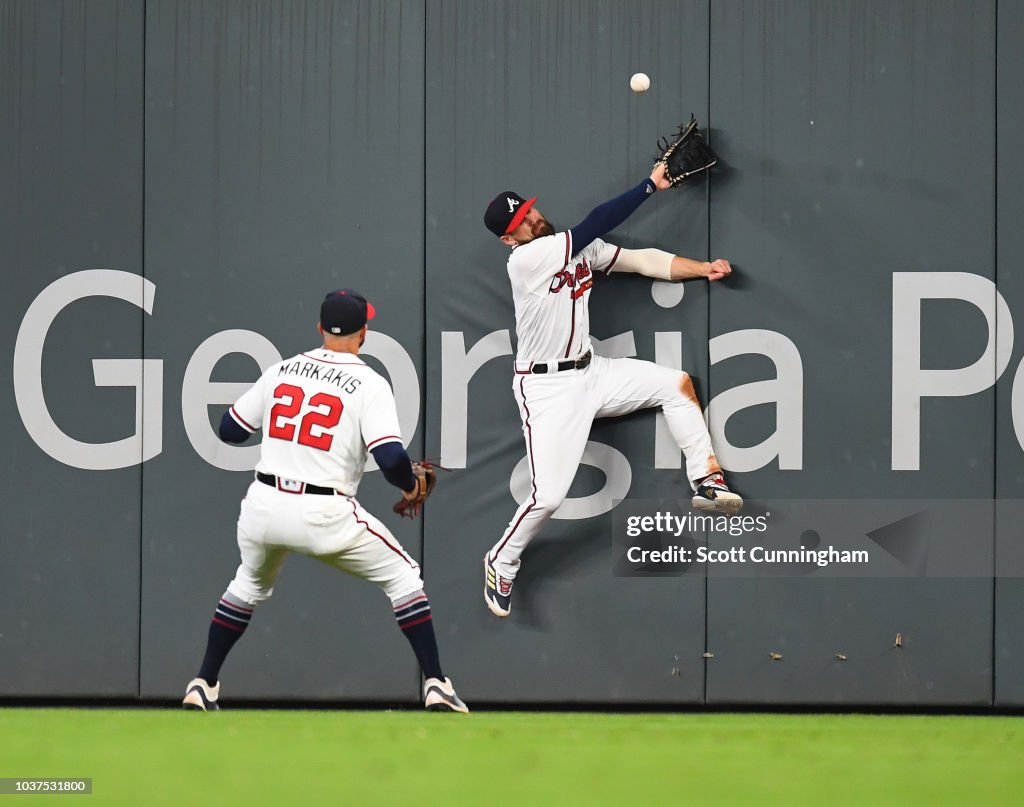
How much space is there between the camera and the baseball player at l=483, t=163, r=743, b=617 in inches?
234

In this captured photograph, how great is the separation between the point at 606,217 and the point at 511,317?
78cm

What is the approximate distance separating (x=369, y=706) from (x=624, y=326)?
2.42 meters

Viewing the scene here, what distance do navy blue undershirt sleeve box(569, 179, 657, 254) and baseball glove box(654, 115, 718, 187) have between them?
198 mm

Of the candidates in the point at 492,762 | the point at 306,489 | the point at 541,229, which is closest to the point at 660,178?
the point at 541,229

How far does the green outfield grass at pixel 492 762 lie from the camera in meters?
3.59

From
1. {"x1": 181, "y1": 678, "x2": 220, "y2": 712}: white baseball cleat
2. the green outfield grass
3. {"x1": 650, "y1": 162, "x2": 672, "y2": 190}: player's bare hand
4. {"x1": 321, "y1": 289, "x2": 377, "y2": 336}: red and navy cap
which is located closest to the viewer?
the green outfield grass

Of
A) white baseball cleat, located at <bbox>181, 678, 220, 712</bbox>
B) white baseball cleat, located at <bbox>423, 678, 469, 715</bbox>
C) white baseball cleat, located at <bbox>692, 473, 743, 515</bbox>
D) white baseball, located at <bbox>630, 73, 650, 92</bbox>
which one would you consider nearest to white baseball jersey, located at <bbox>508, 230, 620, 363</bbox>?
white baseball, located at <bbox>630, 73, 650, 92</bbox>

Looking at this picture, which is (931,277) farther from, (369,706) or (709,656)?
(369,706)

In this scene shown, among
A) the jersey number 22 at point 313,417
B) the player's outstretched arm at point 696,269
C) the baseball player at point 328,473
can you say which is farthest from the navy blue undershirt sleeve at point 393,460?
the player's outstretched arm at point 696,269

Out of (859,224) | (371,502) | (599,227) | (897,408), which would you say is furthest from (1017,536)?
(371,502)

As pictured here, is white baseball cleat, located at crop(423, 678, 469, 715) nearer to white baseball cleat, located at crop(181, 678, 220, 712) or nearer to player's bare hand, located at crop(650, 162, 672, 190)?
white baseball cleat, located at crop(181, 678, 220, 712)

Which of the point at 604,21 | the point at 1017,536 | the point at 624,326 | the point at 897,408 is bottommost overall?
the point at 1017,536

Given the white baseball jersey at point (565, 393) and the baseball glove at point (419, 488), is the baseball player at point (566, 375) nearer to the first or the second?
the white baseball jersey at point (565, 393)

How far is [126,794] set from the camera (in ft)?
11.8
